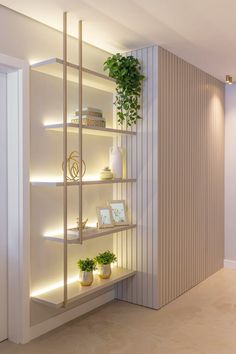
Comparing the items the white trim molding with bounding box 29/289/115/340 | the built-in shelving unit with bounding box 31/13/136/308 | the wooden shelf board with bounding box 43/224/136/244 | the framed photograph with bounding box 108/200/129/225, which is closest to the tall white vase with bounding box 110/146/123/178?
the built-in shelving unit with bounding box 31/13/136/308

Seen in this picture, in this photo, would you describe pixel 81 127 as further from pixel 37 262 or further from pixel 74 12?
pixel 37 262

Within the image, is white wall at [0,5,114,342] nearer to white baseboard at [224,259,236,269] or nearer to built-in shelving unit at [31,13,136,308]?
built-in shelving unit at [31,13,136,308]

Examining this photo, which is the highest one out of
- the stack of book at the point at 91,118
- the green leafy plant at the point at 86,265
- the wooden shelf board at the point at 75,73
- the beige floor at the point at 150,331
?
the wooden shelf board at the point at 75,73

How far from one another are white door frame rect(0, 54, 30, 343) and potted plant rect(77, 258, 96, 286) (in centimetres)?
46

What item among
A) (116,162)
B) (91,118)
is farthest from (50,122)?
(116,162)

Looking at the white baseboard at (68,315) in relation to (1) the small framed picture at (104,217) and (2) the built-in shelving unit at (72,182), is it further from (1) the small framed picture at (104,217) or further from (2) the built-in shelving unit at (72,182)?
(1) the small framed picture at (104,217)

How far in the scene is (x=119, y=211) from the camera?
3.34 meters

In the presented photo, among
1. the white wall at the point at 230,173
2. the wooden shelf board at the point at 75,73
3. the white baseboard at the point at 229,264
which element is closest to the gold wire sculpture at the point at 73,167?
the wooden shelf board at the point at 75,73

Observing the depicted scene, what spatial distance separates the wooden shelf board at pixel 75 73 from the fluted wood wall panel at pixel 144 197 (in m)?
0.35

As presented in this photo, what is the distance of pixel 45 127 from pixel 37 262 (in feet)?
3.36

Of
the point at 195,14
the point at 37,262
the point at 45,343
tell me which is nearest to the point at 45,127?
the point at 37,262

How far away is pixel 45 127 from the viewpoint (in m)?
2.79

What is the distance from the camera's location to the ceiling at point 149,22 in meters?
2.45

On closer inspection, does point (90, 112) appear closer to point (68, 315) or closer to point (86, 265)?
point (86, 265)
